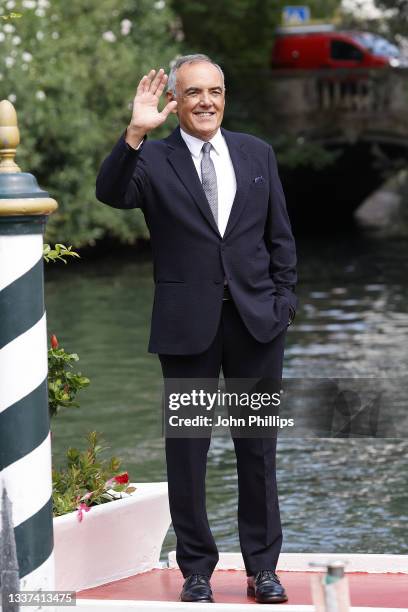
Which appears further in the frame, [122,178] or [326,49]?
[326,49]

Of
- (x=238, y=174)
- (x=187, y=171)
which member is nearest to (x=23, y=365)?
(x=187, y=171)

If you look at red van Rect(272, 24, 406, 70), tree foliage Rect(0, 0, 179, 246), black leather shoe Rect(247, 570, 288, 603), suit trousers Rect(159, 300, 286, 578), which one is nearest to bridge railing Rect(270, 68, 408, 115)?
red van Rect(272, 24, 406, 70)

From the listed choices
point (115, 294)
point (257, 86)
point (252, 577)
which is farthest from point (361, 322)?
point (257, 86)

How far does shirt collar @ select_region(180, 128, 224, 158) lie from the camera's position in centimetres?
505

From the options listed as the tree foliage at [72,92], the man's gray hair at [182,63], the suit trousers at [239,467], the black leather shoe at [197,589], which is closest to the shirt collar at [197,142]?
the man's gray hair at [182,63]

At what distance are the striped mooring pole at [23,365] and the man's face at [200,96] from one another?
76 centimetres

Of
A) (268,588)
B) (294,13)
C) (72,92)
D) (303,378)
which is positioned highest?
(294,13)

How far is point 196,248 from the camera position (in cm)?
498

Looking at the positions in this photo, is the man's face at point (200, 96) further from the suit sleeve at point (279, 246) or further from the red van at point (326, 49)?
the red van at point (326, 49)

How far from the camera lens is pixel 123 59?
2830 centimetres

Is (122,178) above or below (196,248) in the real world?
above

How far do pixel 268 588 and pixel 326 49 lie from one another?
34602 mm

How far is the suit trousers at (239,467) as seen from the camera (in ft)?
16.4

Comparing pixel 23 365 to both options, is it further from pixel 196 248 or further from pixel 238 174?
pixel 238 174
